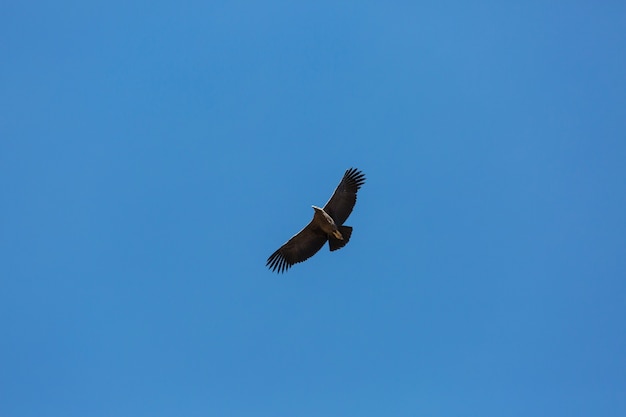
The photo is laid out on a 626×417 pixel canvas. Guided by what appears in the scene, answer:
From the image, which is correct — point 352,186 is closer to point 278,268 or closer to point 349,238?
point 349,238

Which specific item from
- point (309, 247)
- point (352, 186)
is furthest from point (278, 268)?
point (352, 186)

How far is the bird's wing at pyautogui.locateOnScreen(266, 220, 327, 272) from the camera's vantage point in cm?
2786

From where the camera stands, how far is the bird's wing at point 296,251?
27.9 metres

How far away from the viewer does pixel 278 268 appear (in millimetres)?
28062

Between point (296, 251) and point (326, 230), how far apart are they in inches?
63.1

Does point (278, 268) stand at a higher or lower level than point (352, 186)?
lower

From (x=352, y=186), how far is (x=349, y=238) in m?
1.88

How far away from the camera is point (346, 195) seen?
27.5 m

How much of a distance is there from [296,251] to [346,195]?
2.77 meters

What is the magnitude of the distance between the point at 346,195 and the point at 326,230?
4.77 ft

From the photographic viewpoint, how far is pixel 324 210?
90.1ft

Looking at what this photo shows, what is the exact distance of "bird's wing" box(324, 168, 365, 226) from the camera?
27.5 m

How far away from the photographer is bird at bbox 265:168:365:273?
27094 millimetres

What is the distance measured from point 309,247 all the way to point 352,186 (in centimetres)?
272
